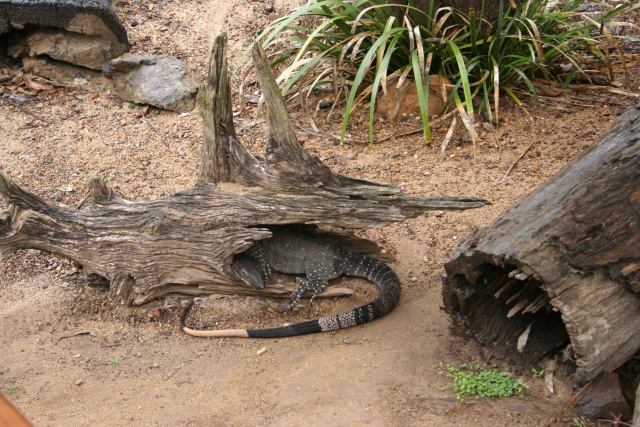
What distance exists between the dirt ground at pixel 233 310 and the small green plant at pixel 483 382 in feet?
0.19

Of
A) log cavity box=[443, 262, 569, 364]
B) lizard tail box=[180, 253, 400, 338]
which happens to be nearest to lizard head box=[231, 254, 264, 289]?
lizard tail box=[180, 253, 400, 338]

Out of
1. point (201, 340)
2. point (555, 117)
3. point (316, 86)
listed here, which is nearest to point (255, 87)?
point (316, 86)

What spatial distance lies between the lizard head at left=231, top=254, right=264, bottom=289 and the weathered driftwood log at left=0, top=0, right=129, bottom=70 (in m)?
3.96

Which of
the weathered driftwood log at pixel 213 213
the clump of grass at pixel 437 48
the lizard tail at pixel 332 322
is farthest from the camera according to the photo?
the clump of grass at pixel 437 48

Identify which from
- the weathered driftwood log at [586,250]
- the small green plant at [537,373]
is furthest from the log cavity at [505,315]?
the weathered driftwood log at [586,250]

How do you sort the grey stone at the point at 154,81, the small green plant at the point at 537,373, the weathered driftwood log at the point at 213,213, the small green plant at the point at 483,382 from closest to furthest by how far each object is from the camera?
the small green plant at the point at 483,382
the small green plant at the point at 537,373
the weathered driftwood log at the point at 213,213
the grey stone at the point at 154,81

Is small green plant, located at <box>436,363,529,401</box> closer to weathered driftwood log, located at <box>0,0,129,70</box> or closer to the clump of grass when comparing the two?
the clump of grass

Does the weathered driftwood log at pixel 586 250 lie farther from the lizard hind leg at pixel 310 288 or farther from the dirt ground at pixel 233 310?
the lizard hind leg at pixel 310 288

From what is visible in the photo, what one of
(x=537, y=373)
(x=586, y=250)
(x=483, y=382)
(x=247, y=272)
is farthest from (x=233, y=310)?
(x=586, y=250)

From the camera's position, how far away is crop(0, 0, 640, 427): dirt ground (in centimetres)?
355

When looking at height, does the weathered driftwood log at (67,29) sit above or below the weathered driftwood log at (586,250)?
above

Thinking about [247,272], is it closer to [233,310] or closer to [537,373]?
[233,310]

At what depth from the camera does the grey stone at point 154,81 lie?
7145mm

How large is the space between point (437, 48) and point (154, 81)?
10.2 ft
